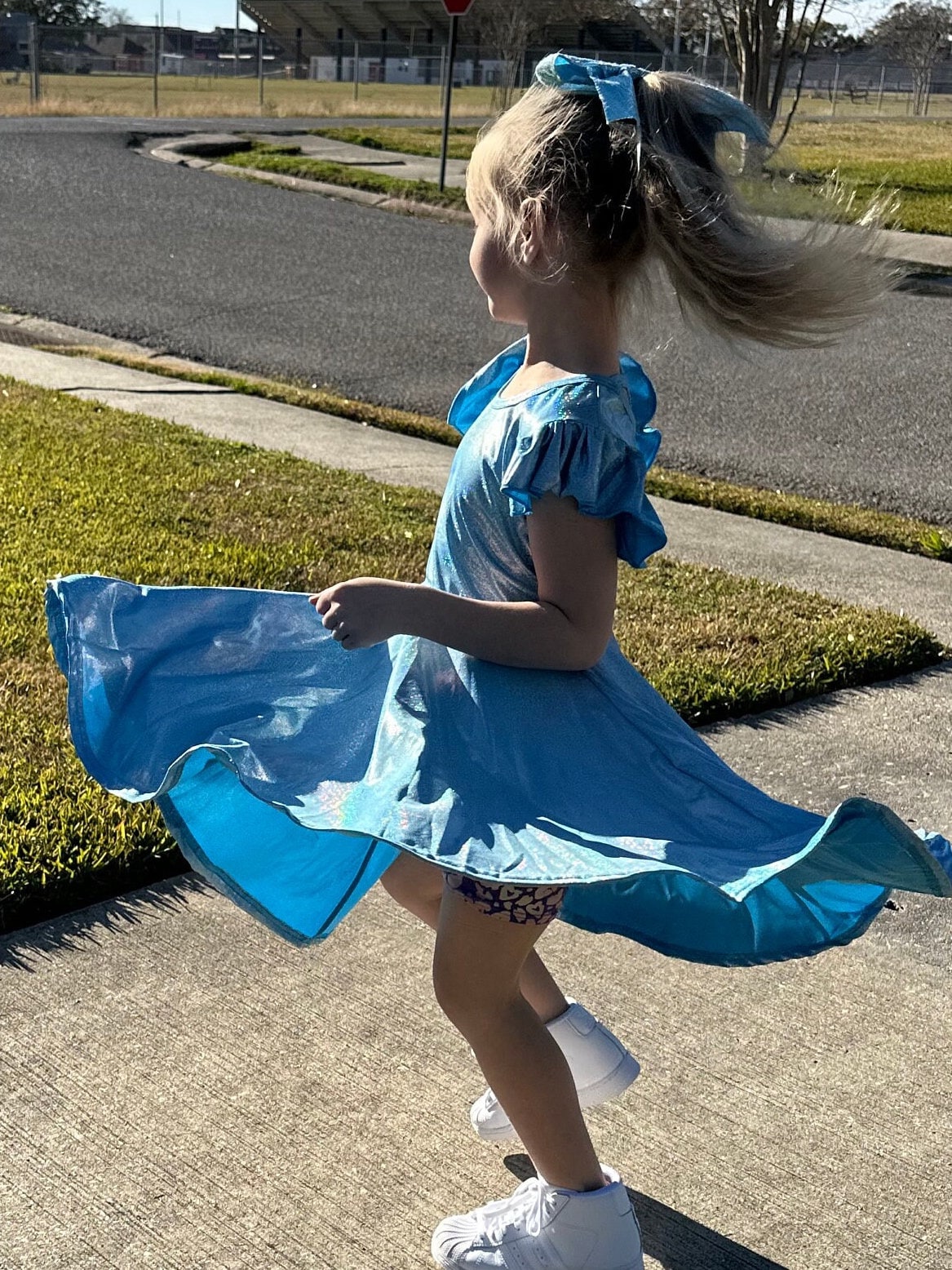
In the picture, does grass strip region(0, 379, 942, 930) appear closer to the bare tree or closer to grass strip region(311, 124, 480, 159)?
grass strip region(311, 124, 480, 159)

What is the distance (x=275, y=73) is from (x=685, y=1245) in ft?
220

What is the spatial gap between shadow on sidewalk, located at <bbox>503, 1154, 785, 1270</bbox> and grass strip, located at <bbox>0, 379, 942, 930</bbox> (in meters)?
1.32

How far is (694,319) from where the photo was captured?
7.34ft

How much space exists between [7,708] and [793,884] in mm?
2372

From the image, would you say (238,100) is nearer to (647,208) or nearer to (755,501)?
(755,501)

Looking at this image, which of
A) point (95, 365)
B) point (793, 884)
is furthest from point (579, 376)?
point (95, 365)

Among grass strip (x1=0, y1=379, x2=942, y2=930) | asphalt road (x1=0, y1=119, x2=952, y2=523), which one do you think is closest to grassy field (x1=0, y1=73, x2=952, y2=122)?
asphalt road (x1=0, y1=119, x2=952, y2=523)

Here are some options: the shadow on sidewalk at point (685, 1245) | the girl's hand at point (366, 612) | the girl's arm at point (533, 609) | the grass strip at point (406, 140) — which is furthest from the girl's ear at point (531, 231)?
the grass strip at point (406, 140)

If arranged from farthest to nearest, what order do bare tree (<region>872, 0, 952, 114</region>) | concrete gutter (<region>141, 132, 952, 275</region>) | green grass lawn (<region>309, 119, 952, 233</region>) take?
bare tree (<region>872, 0, 952, 114</region>)
green grass lawn (<region>309, 119, 952, 233</region>)
concrete gutter (<region>141, 132, 952, 275</region>)

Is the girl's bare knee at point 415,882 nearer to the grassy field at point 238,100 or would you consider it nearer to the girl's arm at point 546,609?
the girl's arm at point 546,609

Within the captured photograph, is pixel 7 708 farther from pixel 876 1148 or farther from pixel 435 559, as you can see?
pixel 876 1148

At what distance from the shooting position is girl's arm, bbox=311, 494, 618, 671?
197 centimetres

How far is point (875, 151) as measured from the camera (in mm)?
26922

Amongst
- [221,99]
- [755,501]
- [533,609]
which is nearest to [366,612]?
[533,609]
